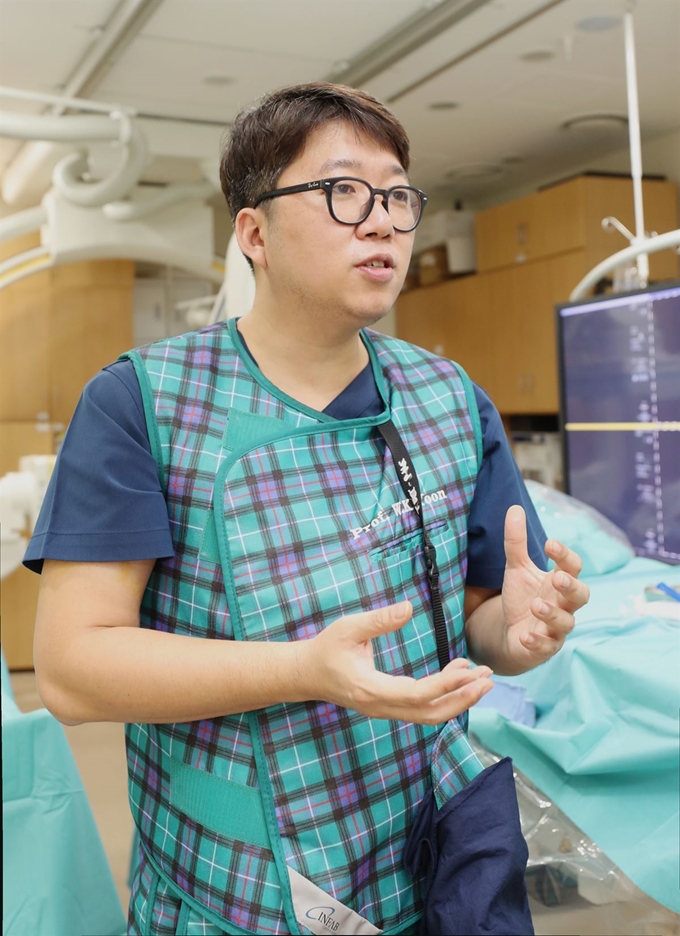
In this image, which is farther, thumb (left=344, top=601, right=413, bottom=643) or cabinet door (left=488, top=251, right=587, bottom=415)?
cabinet door (left=488, top=251, right=587, bottom=415)

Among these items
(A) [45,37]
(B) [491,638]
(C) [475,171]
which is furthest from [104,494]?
(C) [475,171]

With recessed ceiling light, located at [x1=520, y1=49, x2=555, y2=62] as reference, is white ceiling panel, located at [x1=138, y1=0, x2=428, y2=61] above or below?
above

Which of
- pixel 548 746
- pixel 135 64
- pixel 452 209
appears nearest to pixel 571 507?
pixel 548 746

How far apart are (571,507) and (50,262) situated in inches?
120

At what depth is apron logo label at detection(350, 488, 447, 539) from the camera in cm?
101

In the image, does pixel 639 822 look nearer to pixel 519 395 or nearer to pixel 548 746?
pixel 548 746

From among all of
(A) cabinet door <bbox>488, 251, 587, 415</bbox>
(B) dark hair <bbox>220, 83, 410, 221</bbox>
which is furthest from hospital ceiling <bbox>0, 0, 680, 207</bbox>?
(B) dark hair <bbox>220, 83, 410, 221</bbox>

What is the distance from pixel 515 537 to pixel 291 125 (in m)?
0.52

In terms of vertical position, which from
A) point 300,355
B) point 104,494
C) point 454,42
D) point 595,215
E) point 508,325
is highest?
point 454,42

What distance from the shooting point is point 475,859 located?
0.94 meters

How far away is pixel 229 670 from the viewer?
0.87 metres

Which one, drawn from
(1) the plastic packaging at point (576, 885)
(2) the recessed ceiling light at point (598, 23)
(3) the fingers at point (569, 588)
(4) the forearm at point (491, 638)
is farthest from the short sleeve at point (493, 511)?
(2) the recessed ceiling light at point (598, 23)

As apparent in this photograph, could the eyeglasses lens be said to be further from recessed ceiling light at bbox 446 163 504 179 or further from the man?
recessed ceiling light at bbox 446 163 504 179

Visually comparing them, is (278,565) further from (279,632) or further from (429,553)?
(429,553)
